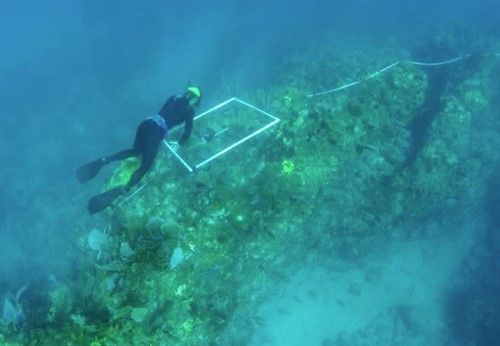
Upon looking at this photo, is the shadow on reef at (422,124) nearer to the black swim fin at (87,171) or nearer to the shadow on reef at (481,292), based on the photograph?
the shadow on reef at (481,292)

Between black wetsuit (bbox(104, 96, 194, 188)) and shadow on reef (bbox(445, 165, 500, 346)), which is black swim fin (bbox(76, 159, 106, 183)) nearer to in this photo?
black wetsuit (bbox(104, 96, 194, 188))

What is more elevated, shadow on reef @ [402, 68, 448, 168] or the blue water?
shadow on reef @ [402, 68, 448, 168]

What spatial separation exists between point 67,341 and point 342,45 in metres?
16.2

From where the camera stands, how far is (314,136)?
26.3ft

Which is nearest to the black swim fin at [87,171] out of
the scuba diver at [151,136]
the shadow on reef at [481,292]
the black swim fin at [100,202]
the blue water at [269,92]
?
the scuba diver at [151,136]

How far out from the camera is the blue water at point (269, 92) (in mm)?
10548

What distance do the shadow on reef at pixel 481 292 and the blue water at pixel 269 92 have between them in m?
0.03

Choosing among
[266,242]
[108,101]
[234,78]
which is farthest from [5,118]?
[266,242]

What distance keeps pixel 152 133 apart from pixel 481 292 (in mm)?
10063

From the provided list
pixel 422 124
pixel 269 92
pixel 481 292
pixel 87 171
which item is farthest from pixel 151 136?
pixel 481 292

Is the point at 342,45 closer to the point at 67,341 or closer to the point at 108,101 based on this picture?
the point at 108,101

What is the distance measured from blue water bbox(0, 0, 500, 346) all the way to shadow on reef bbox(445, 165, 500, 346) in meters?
0.03

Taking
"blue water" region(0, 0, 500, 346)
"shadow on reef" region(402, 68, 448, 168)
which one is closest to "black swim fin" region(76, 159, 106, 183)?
"blue water" region(0, 0, 500, 346)

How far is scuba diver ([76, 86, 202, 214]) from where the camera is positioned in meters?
6.96
